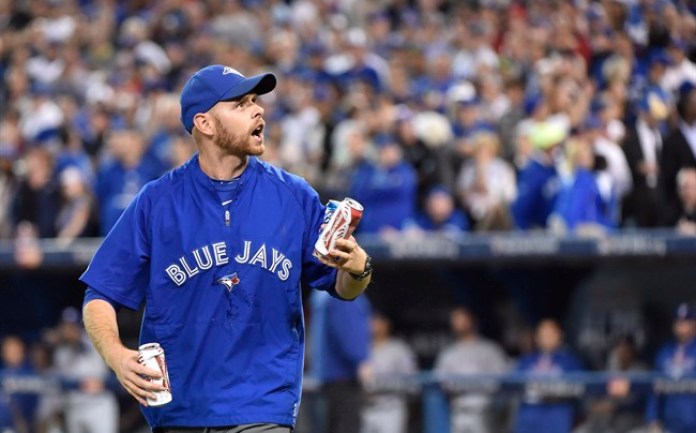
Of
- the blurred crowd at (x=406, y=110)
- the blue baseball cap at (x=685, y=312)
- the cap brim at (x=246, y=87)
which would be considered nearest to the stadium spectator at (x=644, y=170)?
the blurred crowd at (x=406, y=110)

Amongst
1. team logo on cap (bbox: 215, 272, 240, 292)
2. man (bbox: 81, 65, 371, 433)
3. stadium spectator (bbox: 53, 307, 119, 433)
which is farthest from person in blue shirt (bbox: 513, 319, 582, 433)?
team logo on cap (bbox: 215, 272, 240, 292)

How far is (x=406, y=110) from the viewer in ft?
39.5

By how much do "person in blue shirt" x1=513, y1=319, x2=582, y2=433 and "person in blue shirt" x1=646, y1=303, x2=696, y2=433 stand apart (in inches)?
20.6

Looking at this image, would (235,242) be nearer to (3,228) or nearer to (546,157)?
(546,157)

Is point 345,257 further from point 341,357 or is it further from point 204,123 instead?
point 341,357

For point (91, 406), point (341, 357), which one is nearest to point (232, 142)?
point (341, 357)

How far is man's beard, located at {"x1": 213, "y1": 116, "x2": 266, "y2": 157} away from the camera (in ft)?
14.8

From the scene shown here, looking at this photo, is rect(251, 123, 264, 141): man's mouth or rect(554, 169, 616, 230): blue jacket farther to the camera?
rect(554, 169, 616, 230): blue jacket

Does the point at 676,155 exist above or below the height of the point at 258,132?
below

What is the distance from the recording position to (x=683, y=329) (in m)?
9.23

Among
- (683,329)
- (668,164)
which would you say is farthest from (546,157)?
(683,329)

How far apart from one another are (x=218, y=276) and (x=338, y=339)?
4.78 meters

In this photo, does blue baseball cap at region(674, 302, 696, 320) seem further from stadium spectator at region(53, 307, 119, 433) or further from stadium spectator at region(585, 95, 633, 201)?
stadium spectator at region(53, 307, 119, 433)

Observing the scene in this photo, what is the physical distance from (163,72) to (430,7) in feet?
9.86
